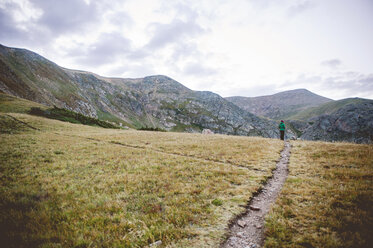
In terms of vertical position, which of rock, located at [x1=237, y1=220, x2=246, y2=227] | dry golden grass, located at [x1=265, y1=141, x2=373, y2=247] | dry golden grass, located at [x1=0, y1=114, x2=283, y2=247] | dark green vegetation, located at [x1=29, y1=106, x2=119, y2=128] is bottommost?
dry golden grass, located at [x1=0, y1=114, x2=283, y2=247]

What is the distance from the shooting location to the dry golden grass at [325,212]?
17.1 ft

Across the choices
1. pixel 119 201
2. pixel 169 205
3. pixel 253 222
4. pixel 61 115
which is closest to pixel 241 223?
pixel 253 222

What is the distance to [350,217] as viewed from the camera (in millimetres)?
6020

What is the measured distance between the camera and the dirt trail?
18.5ft

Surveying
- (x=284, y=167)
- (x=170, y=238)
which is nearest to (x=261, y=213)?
(x=170, y=238)

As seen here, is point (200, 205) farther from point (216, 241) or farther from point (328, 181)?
point (328, 181)

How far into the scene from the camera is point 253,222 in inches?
267

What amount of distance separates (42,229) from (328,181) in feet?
51.3

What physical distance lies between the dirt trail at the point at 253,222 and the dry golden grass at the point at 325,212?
0.41 m

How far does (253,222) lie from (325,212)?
3.18 metres

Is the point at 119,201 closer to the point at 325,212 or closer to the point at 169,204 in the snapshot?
the point at 169,204

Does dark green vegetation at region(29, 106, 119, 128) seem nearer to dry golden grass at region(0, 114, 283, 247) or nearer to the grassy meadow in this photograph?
dry golden grass at region(0, 114, 283, 247)

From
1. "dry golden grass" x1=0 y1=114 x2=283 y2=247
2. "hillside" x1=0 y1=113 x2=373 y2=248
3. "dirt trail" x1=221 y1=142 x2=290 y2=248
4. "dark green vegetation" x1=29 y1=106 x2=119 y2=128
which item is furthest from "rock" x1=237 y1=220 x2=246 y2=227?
"dark green vegetation" x1=29 y1=106 x2=119 y2=128

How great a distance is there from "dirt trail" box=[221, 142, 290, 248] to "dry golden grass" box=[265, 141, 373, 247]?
41 cm
